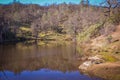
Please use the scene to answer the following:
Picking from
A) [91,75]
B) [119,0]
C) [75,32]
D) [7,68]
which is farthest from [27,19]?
[91,75]

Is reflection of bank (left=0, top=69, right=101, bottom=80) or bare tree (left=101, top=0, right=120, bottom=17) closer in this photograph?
reflection of bank (left=0, top=69, right=101, bottom=80)

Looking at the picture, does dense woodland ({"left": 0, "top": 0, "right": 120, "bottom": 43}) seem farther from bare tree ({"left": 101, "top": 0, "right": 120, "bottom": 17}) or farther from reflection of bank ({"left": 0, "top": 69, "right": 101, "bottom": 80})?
reflection of bank ({"left": 0, "top": 69, "right": 101, "bottom": 80})

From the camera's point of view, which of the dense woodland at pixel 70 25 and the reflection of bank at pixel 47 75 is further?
the dense woodland at pixel 70 25

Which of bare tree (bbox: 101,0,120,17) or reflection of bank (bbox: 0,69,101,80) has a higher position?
bare tree (bbox: 101,0,120,17)

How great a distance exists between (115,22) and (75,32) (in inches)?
1953

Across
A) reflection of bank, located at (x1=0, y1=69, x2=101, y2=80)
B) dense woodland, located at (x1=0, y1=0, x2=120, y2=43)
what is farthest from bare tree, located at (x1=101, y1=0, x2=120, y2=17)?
reflection of bank, located at (x1=0, y1=69, x2=101, y2=80)

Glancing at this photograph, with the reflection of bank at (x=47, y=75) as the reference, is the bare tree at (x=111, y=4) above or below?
above

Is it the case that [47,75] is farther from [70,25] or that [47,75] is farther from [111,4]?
[70,25]

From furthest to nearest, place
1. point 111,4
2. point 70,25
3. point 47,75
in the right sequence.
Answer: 1. point 70,25
2. point 111,4
3. point 47,75

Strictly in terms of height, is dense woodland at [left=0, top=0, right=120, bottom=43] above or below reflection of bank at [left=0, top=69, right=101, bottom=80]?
above

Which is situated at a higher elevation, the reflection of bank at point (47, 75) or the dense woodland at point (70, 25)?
the dense woodland at point (70, 25)

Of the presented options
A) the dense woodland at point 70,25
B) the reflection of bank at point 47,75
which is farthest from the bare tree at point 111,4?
the reflection of bank at point 47,75

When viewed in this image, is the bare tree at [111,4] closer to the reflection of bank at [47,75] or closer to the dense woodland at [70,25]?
the dense woodland at [70,25]

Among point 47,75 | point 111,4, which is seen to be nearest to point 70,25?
point 111,4
